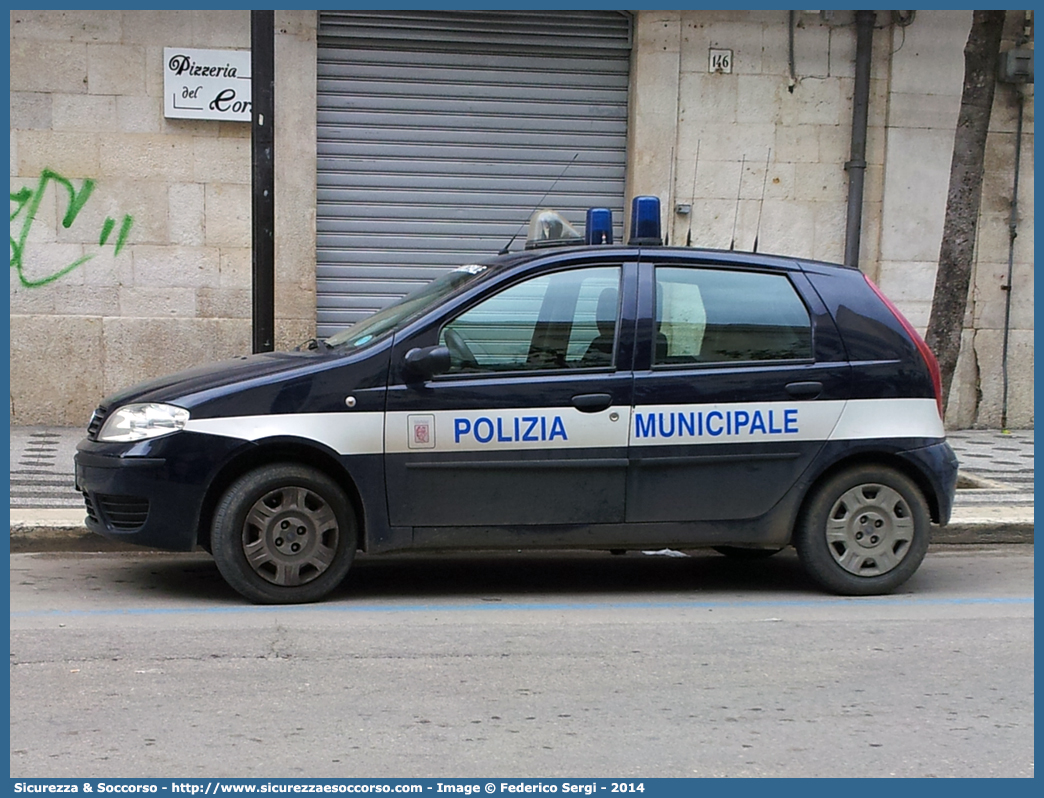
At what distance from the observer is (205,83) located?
11219 mm

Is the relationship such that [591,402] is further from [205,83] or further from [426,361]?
[205,83]

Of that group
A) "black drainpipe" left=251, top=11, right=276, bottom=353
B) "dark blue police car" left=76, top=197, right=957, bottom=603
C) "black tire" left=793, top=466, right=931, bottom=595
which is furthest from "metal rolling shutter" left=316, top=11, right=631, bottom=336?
"black tire" left=793, top=466, right=931, bottom=595

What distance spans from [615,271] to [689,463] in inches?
38.5

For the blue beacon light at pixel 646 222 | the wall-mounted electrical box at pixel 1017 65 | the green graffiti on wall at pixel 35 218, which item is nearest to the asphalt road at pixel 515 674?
the blue beacon light at pixel 646 222

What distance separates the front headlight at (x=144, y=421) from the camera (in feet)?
18.7

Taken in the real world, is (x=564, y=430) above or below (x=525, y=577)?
above

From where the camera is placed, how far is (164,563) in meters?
6.90

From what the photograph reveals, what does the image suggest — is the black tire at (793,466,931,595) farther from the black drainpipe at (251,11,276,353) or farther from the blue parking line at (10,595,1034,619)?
the black drainpipe at (251,11,276,353)

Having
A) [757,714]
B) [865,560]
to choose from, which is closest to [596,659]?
[757,714]

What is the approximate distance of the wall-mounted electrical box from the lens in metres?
11.9

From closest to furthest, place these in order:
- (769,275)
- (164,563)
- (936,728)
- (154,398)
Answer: (936,728)
(154,398)
(769,275)
(164,563)

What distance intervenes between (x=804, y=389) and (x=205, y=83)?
713 centimetres

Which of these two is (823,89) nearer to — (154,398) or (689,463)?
(689,463)

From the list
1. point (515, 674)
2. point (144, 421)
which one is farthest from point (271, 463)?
point (515, 674)
